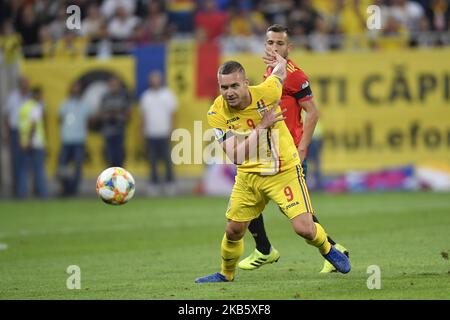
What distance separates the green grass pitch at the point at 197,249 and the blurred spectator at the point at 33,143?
1.26 m

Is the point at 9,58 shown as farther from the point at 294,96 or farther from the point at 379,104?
the point at 294,96

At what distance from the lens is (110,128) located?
76.2 ft

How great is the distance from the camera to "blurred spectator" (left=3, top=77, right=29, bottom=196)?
2309cm

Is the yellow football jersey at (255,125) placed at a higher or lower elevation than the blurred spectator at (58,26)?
lower

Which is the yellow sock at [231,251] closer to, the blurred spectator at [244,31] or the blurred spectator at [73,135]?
the blurred spectator at [244,31]

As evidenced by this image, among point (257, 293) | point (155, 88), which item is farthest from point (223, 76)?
point (155, 88)

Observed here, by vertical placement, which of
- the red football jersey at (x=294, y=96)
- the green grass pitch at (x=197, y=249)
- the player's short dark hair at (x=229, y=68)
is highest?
the player's short dark hair at (x=229, y=68)

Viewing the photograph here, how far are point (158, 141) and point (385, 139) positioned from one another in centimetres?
523

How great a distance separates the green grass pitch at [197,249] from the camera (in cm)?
941

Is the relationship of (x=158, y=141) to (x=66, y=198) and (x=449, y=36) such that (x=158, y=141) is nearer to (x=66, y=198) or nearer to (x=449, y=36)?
(x=66, y=198)

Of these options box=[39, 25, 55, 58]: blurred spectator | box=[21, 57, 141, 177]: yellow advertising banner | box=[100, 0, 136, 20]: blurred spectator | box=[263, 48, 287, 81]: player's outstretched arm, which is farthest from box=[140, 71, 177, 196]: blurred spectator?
box=[263, 48, 287, 81]: player's outstretched arm

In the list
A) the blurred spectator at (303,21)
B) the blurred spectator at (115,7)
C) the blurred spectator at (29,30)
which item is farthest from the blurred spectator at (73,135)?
the blurred spectator at (303,21)

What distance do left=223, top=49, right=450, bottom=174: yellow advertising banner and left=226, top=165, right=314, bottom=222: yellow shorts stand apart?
1290cm

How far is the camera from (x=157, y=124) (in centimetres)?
2302
